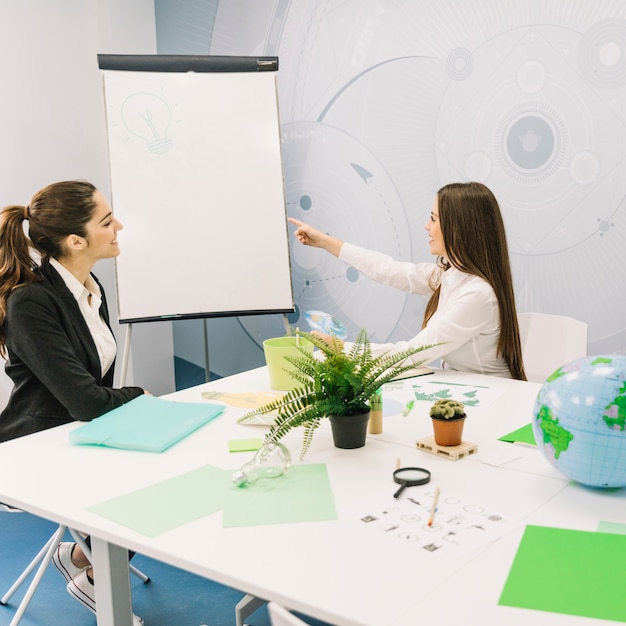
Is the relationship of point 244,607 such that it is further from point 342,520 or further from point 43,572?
point 342,520

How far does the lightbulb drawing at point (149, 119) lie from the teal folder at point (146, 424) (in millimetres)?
1670

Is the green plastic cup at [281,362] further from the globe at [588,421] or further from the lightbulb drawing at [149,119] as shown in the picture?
the lightbulb drawing at [149,119]

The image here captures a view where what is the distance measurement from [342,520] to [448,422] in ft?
1.17

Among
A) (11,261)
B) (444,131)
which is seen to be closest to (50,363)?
(11,261)

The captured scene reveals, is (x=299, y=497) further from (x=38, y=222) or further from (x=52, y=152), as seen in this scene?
(x=52, y=152)

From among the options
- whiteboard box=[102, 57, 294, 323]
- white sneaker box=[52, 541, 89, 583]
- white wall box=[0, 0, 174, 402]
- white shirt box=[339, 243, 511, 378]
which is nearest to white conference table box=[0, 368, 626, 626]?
white shirt box=[339, 243, 511, 378]

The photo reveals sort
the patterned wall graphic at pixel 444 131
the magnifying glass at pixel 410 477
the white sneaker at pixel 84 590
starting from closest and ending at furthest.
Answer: the magnifying glass at pixel 410 477 → the white sneaker at pixel 84 590 → the patterned wall graphic at pixel 444 131

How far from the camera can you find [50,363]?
171 cm

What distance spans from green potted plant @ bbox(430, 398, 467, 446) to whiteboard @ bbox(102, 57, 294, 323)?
187cm

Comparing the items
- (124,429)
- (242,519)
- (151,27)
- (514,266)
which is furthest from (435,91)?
(242,519)

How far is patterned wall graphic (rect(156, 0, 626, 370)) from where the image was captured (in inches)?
105

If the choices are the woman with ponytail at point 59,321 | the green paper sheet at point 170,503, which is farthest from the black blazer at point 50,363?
the green paper sheet at point 170,503

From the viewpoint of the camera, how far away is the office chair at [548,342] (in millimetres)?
2195

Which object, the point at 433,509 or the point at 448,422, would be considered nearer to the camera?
the point at 433,509
